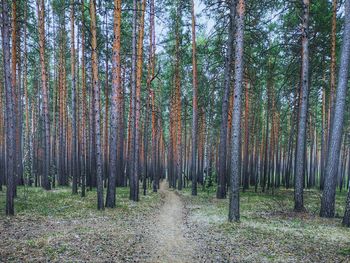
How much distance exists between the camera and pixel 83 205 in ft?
42.4

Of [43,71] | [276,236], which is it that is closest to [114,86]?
[43,71]

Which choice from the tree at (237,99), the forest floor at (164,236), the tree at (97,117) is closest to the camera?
the forest floor at (164,236)

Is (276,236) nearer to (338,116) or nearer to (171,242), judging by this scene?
(171,242)

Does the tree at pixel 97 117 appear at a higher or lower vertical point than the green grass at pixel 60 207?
higher

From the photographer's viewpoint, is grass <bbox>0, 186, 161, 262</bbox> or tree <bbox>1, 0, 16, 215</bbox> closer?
grass <bbox>0, 186, 161, 262</bbox>

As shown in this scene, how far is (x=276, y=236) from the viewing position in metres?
8.21

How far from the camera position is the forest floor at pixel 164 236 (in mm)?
6469

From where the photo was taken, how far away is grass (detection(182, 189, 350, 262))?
6.59 metres

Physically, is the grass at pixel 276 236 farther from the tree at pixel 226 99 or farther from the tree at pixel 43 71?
the tree at pixel 43 71

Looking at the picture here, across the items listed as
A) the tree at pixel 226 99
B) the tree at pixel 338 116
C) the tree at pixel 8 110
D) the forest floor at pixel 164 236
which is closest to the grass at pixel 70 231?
the forest floor at pixel 164 236

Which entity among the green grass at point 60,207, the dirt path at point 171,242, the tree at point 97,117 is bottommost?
the green grass at point 60,207

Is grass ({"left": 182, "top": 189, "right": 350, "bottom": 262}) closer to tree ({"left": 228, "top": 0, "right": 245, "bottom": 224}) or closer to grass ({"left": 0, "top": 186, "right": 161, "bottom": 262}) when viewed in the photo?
tree ({"left": 228, "top": 0, "right": 245, "bottom": 224})

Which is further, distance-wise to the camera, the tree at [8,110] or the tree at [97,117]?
the tree at [97,117]

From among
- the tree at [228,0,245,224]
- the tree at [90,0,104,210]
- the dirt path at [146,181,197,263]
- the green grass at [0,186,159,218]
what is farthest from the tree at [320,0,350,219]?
the tree at [90,0,104,210]
